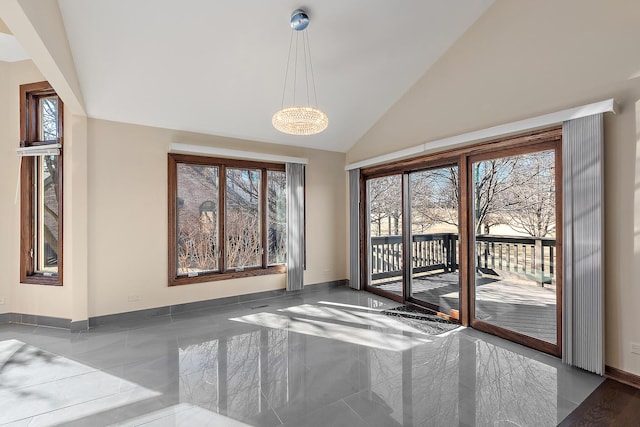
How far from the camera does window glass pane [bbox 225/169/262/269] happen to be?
4.80 metres

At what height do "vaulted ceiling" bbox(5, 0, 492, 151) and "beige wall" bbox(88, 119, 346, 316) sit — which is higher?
"vaulted ceiling" bbox(5, 0, 492, 151)

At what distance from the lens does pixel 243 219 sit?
492 cm

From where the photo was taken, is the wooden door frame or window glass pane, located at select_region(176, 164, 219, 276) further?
window glass pane, located at select_region(176, 164, 219, 276)

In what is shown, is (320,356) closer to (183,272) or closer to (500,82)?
(183,272)

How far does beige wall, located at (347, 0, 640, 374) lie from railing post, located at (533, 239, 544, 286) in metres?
0.61

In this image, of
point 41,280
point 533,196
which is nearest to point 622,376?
point 533,196

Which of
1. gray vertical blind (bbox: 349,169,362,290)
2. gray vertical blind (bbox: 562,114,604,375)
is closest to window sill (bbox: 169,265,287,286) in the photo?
gray vertical blind (bbox: 349,169,362,290)

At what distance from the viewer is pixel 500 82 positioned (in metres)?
3.35

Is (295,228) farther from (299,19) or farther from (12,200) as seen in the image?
(12,200)

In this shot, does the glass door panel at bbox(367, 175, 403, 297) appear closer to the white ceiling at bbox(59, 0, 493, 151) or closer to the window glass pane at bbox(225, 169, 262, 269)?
the white ceiling at bbox(59, 0, 493, 151)

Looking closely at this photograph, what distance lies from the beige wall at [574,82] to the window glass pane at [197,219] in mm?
3459

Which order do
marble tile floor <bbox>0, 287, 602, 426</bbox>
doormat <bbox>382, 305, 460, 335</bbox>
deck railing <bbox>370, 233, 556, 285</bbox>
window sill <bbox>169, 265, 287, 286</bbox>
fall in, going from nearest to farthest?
marble tile floor <bbox>0, 287, 602, 426</bbox>, deck railing <bbox>370, 233, 556, 285</bbox>, doormat <bbox>382, 305, 460, 335</bbox>, window sill <bbox>169, 265, 287, 286</bbox>

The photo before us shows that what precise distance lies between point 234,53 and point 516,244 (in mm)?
3851

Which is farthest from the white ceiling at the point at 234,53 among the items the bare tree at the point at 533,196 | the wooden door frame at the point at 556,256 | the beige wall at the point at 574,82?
the bare tree at the point at 533,196
